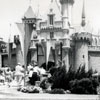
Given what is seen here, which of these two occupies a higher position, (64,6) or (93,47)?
(64,6)

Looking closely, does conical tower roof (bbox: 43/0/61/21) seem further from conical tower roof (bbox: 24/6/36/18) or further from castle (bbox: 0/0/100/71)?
conical tower roof (bbox: 24/6/36/18)

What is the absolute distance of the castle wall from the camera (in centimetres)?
7125

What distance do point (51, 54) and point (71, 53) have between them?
424cm

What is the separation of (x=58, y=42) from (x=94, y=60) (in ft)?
27.4

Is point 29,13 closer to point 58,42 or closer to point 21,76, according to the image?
point 58,42

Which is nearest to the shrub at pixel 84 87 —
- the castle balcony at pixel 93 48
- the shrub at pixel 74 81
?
the shrub at pixel 74 81

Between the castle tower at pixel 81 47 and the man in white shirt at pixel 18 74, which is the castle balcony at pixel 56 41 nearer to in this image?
the castle tower at pixel 81 47

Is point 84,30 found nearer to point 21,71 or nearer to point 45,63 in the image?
point 45,63

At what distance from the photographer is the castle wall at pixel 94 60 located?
234 feet

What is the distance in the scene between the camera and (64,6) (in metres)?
75.6

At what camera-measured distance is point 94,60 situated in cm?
7156

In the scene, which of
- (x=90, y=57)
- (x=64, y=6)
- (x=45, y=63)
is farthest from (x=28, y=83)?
(x=64, y=6)

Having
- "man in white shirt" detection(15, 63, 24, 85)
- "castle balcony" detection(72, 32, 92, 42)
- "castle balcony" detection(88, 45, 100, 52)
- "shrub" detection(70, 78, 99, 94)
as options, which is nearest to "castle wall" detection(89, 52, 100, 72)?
"castle balcony" detection(88, 45, 100, 52)

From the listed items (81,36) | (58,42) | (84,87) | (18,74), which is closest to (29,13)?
(58,42)
